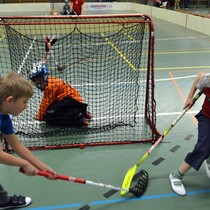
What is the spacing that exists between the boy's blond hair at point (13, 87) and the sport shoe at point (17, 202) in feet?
3.69

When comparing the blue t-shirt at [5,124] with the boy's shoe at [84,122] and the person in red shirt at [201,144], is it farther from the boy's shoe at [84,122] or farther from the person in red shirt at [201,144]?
the boy's shoe at [84,122]

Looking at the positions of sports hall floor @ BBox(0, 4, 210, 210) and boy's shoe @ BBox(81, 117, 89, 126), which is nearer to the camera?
sports hall floor @ BBox(0, 4, 210, 210)

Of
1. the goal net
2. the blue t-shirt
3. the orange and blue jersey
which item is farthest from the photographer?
the orange and blue jersey

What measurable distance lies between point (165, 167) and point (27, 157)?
4.93 feet

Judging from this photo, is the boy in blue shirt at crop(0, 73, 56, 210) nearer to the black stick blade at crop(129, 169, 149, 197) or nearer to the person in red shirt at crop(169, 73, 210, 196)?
the black stick blade at crop(129, 169, 149, 197)

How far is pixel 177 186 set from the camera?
2.59m

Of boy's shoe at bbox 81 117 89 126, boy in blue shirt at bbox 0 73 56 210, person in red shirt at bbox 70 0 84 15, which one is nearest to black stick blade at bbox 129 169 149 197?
boy in blue shirt at bbox 0 73 56 210

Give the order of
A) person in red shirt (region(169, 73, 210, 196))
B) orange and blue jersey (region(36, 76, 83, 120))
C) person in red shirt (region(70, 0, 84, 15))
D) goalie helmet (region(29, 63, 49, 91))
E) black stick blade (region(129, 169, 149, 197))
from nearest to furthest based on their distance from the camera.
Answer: person in red shirt (region(169, 73, 210, 196))
black stick blade (region(129, 169, 149, 197))
goalie helmet (region(29, 63, 49, 91))
orange and blue jersey (region(36, 76, 83, 120))
person in red shirt (region(70, 0, 84, 15))

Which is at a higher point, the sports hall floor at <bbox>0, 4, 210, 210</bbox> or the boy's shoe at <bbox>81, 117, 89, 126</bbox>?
the boy's shoe at <bbox>81, 117, 89, 126</bbox>

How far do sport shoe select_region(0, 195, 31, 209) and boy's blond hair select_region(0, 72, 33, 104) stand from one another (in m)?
1.12

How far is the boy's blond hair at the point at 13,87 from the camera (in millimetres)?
1647

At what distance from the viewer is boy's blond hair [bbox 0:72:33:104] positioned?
1647 millimetres

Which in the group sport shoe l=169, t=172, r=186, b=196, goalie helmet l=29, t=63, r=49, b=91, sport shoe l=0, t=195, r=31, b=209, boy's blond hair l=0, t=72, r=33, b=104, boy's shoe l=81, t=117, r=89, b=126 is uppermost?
boy's blond hair l=0, t=72, r=33, b=104

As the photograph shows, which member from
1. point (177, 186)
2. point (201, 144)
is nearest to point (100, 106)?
point (177, 186)
